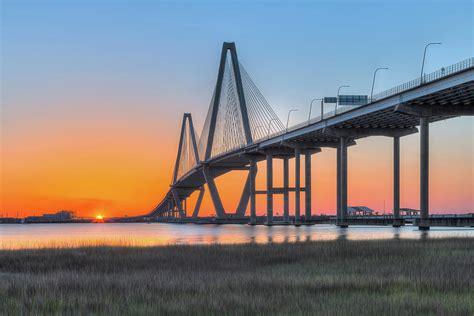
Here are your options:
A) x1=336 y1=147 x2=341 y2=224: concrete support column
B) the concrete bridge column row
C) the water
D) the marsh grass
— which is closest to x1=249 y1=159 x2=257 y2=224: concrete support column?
Answer: the concrete bridge column row

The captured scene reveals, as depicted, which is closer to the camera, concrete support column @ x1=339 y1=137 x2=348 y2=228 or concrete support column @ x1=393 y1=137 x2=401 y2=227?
concrete support column @ x1=393 y1=137 x2=401 y2=227

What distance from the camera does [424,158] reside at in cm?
8169

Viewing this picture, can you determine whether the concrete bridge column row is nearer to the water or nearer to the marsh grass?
the water

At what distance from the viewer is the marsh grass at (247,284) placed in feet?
56.0

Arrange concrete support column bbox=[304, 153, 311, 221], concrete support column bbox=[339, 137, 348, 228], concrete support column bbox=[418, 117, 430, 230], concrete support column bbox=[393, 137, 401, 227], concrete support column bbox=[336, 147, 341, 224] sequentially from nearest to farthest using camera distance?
concrete support column bbox=[418, 117, 430, 230] < concrete support column bbox=[393, 137, 401, 227] < concrete support column bbox=[339, 137, 348, 228] < concrete support column bbox=[336, 147, 341, 224] < concrete support column bbox=[304, 153, 311, 221]

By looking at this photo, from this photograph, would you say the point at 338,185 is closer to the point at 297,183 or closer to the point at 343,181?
the point at 343,181

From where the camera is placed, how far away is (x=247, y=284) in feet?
69.9

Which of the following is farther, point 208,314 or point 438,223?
point 438,223

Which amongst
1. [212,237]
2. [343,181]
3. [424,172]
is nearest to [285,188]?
[343,181]

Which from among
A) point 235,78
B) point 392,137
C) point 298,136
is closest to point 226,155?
point 235,78

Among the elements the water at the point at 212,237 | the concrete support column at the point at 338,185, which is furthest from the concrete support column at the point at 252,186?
the water at the point at 212,237

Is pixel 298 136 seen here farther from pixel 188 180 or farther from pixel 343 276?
pixel 343 276

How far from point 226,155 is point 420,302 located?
418 feet

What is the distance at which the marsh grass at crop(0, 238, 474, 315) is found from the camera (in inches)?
672
